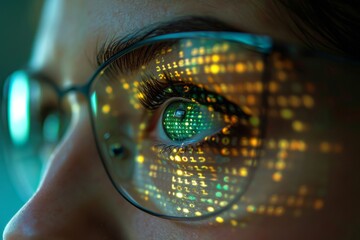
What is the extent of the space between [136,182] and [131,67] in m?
0.16

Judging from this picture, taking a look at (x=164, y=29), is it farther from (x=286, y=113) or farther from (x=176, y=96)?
(x=286, y=113)

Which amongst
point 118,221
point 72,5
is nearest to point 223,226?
point 118,221

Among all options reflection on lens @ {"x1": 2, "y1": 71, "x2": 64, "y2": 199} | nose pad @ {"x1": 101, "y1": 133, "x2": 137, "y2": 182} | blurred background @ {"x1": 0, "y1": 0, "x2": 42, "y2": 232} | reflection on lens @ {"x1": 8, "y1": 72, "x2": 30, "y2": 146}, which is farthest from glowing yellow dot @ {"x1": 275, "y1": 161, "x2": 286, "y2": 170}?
blurred background @ {"x1": 0, "y1": 0, "x2": 42, "y2": 232}

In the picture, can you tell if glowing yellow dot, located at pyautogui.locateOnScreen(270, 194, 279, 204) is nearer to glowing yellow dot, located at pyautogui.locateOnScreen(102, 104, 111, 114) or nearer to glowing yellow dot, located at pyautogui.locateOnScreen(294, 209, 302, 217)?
glowing yellow dot, located at pyautogui.locateOnScreen(294, 209, 302, 217)

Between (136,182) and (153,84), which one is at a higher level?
(153,84)

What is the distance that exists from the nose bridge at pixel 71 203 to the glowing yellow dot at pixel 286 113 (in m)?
0.29

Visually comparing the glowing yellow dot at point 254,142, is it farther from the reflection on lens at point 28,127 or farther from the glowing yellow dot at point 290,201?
the reflection on lens at point 28,127

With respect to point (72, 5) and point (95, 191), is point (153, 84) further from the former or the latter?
point (72, 5)

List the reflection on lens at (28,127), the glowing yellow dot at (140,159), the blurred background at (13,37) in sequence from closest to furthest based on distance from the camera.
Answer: the glowing yellow dot at (140,159) → the reflection on lens at (28,127) → the blurred background at (13,37)

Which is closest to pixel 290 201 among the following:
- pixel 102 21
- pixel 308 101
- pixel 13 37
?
pixel 308 101

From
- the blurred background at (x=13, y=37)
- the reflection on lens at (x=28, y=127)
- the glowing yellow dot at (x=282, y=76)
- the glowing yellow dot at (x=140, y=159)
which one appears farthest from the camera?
the blurred background at (x=13, y=37)

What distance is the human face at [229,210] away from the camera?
19.4 inches


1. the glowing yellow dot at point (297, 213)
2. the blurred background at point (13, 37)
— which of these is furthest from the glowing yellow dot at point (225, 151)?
the blurred background at point (13, 37)

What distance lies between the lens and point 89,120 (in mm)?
720
